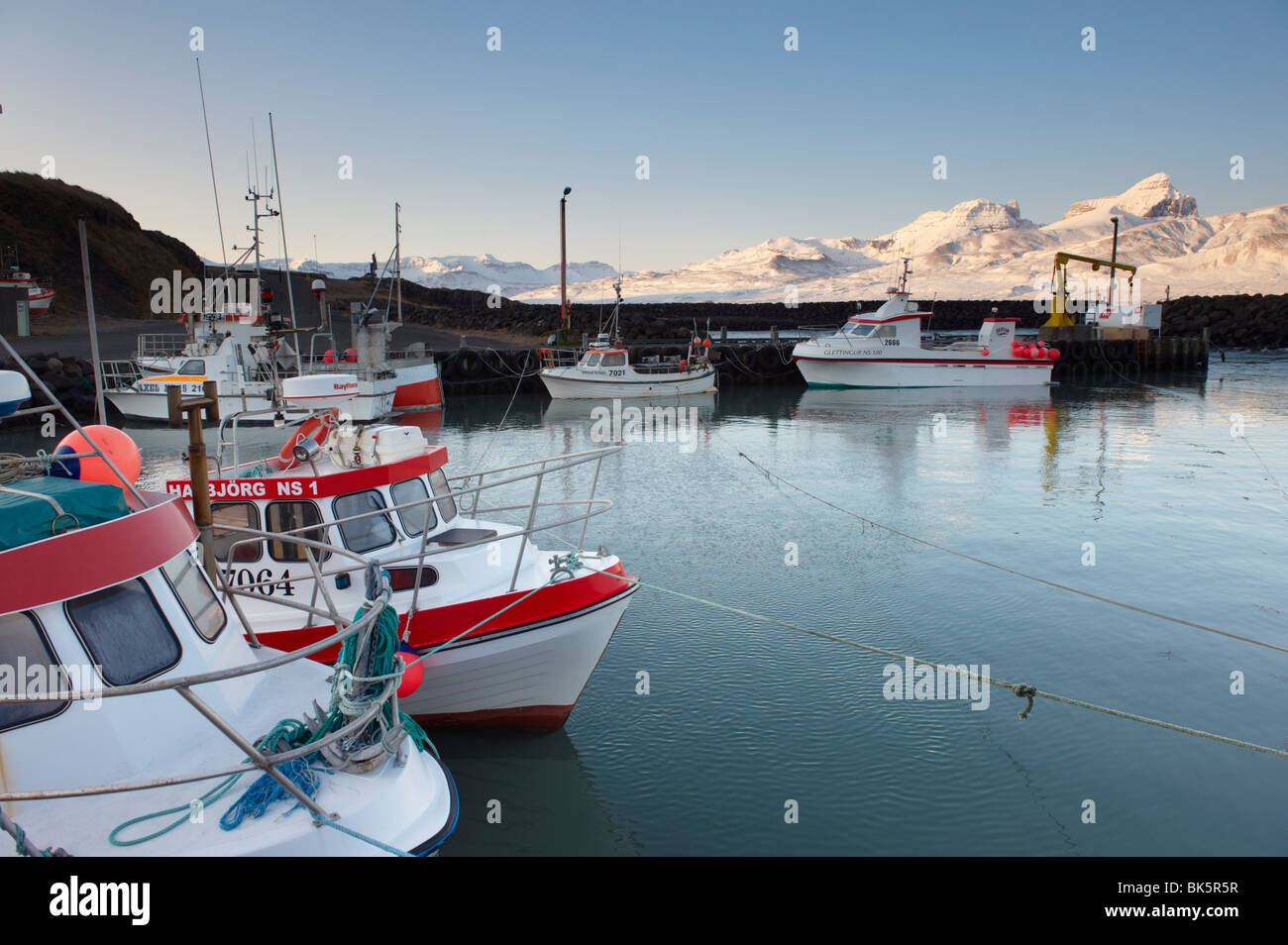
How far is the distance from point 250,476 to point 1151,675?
8.77 m

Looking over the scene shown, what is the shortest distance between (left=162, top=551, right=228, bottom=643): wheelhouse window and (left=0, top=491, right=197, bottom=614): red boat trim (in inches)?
9.3

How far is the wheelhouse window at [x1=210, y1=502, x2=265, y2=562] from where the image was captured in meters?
7.53

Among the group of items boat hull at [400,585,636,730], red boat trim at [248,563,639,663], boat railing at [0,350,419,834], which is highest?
boat railing at [0,350,419,834]

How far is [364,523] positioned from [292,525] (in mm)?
608

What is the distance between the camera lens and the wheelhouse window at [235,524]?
24.7ft

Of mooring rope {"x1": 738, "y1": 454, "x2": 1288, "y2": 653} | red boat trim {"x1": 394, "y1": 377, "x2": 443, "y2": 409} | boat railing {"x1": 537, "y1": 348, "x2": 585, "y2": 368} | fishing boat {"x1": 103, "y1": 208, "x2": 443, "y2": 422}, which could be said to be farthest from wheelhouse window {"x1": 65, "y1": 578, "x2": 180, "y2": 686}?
boat railing {"x1": 537, "y1": 348, "x2": 585, "y2": 368}

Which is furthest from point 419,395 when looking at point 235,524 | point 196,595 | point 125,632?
point 125,632

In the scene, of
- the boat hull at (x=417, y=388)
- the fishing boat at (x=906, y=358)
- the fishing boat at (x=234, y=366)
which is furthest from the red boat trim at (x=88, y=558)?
the fishing boat at (x=906, y=358)

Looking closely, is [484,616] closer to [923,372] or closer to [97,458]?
[97,458]

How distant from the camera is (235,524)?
7715 millimetres

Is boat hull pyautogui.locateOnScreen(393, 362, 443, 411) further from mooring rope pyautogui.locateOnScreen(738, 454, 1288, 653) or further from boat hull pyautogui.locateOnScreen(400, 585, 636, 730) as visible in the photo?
boat hull pyautogui.locateOnScreen(400, 585, 636, 730)
